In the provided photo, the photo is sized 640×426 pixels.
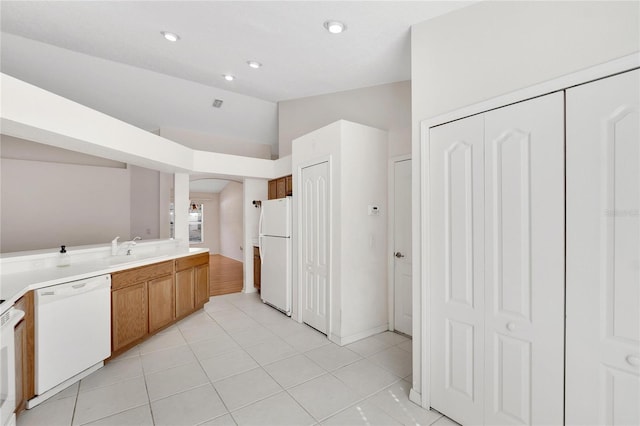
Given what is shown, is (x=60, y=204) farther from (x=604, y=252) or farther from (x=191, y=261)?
(x=604, y=252)

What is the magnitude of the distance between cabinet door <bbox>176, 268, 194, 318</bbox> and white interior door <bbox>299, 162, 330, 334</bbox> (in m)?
1.55

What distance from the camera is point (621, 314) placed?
135 centimetres

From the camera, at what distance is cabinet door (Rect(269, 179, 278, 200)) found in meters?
5.21

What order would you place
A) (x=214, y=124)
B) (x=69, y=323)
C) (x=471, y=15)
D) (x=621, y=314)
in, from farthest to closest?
(x=214, y=124)
(x=69, y=323)
(x=471, y=15)
(x=621, y=314)

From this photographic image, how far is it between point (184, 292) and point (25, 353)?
1814mm

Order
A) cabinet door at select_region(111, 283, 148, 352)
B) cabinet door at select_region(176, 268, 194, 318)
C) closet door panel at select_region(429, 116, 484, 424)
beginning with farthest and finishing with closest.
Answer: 1. cabinet door at select_region(176, 268, 194, 318)
2. cabinet door at select_region(111, 283, 148, 352)
3. closet door panel at select_region(429, 116, 484, 424)

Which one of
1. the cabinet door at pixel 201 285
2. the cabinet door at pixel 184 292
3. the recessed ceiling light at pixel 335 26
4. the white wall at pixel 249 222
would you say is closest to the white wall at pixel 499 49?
the recessed ceiling light at pixel 335 26

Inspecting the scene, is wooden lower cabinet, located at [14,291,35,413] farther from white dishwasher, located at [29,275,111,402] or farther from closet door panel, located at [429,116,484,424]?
closet door panel, located at [429,116,484,424]

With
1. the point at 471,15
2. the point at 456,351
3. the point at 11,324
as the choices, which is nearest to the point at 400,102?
the point at 471,15

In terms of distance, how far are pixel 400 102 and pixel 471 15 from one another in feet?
5.04

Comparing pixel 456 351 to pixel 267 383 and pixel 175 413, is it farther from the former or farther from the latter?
pixel 175 413

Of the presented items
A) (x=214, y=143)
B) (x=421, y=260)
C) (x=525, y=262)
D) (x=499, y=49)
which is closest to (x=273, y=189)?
(x=214, y=143)

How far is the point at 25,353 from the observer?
80.3 inches

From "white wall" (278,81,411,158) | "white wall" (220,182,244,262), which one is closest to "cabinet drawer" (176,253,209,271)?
"white wall" (278,81,411,158)
